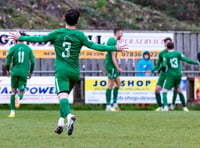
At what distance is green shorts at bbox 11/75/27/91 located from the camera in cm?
1918

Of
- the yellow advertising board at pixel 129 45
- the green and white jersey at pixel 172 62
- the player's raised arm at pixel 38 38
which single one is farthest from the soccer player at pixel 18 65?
the yellow advertising board at pixel 129 45

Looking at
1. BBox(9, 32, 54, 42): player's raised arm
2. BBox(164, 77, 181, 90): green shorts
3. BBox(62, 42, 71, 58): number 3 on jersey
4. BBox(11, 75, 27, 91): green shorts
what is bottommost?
BBox(164, 77, 181, 90): green shorts

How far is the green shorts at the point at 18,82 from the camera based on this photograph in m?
19.2

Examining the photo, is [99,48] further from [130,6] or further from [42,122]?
[130,6]

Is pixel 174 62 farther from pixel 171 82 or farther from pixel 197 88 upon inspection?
pixel 197 88

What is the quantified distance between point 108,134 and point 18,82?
711 cm

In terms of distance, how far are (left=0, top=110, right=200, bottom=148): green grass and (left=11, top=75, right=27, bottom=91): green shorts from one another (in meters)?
2.92

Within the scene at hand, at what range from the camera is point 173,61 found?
886 inches

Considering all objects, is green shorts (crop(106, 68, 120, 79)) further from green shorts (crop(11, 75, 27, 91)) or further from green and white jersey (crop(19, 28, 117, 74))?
green and white jersey (crop(19, 28, 117, 74))

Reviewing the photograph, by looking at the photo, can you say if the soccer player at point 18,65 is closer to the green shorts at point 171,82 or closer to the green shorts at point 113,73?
the green shorts at point 113,73

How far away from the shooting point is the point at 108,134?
A: 12609mm

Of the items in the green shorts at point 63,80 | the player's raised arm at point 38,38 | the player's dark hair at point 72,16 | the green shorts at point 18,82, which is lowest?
the green shorts at point 18,82

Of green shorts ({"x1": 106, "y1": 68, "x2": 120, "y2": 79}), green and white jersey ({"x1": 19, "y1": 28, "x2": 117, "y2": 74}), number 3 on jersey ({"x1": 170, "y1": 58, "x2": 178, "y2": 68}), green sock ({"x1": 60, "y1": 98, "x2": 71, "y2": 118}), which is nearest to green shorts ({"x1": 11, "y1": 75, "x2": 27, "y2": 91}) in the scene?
green shorts ({"x1": 106, "y1": 68, "x2": 120, "y2": 79})

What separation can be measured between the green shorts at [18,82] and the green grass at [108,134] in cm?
292
